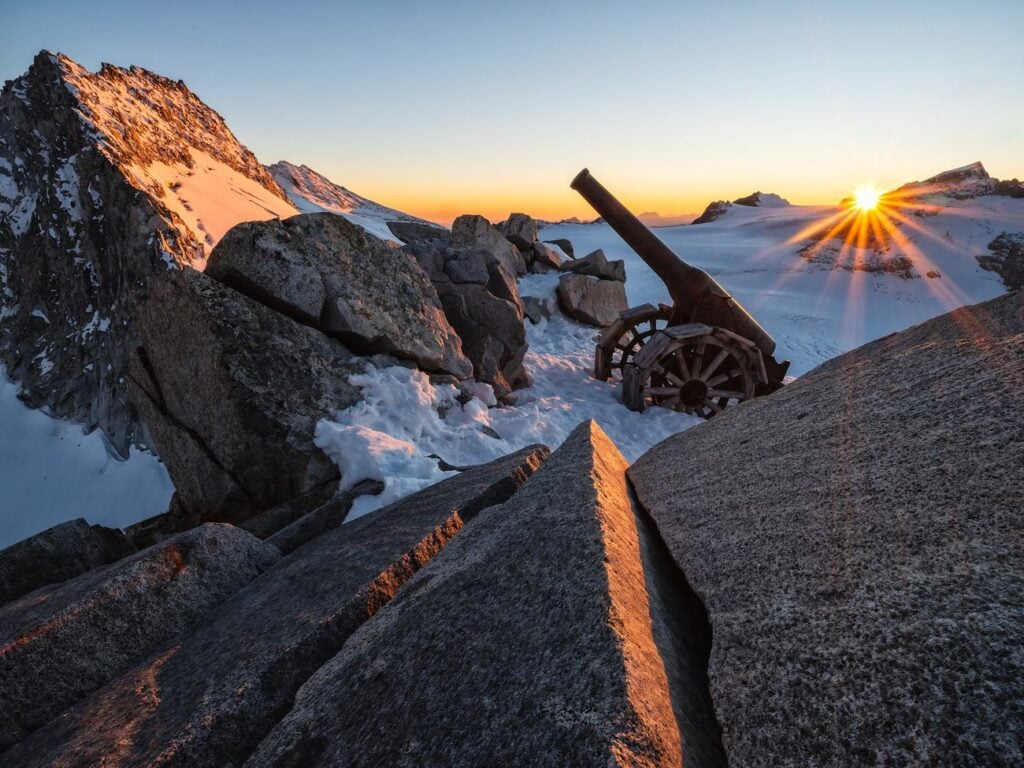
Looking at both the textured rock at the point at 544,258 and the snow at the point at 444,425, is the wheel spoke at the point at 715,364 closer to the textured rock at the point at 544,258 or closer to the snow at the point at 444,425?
the snow at the point at 444,425

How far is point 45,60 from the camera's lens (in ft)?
38.8

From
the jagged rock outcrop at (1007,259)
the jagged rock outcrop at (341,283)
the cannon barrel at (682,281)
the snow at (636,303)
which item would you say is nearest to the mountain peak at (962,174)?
the snow at (636,303)

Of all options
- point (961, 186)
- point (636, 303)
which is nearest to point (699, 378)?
point (636, 303)

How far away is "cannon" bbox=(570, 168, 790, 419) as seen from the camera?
27.0 feet

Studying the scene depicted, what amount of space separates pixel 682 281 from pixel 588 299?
5.89m

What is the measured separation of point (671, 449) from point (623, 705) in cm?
225

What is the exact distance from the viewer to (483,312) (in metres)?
8.75

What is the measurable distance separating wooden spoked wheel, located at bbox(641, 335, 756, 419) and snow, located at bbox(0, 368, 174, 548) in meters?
7.78

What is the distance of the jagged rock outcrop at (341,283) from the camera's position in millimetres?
5137

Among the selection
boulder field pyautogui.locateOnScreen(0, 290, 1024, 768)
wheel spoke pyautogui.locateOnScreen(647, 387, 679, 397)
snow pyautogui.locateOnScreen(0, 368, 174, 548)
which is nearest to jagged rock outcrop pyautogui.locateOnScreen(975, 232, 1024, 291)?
wheel spoke pyautogui.locateOnScreen(647, 387, 679, 397)

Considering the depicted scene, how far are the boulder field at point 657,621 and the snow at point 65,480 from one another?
20.1 ft

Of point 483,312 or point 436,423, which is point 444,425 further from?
point 483,312

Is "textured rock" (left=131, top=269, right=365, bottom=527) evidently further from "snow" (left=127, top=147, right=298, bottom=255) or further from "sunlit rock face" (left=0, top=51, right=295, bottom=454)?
"snow" (left=127, top=147, right=298, bottom=255)

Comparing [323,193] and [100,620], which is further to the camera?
[323,193]
